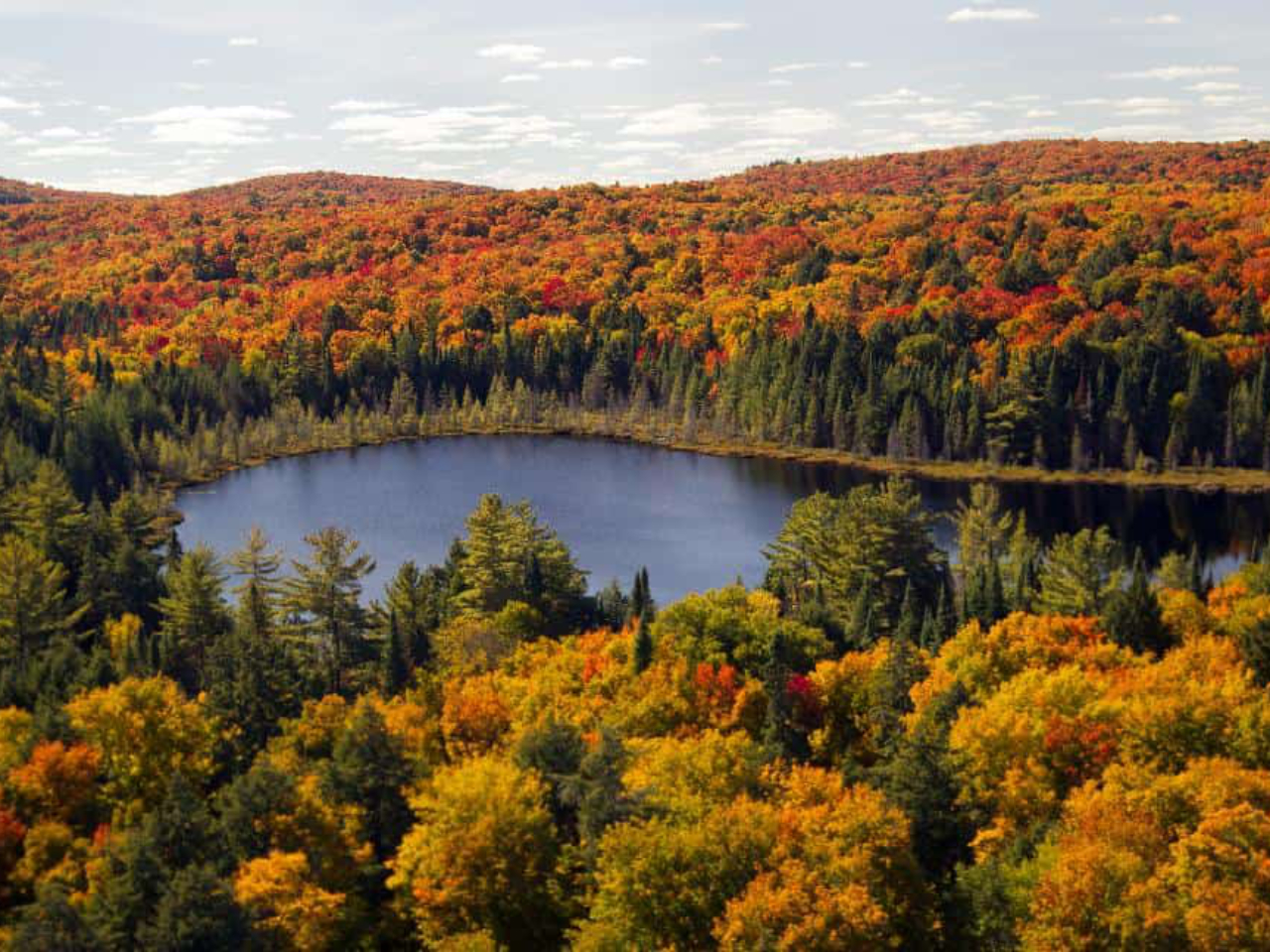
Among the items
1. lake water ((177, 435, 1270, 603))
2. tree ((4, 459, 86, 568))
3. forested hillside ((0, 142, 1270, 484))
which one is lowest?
lake water ((177, 435, 1270, 603))

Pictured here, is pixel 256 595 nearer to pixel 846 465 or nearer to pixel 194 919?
pixel 194 919

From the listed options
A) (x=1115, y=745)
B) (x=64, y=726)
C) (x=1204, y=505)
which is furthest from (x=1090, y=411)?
(x=64, y=726)

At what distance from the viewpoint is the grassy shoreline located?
436 feet

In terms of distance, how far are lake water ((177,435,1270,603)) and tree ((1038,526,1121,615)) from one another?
2511cm

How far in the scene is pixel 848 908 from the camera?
36.5 m

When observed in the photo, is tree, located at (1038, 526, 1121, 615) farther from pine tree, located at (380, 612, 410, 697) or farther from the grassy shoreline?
the grassy shoreline

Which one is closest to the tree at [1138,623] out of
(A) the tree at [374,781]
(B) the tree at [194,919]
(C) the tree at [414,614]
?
(C) the tree at [414,614]

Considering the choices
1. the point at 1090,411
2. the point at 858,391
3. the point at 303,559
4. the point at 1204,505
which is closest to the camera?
the point at 303,559

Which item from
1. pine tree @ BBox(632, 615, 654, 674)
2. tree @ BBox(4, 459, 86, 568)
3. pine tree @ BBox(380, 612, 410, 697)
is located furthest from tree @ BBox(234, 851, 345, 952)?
tree @ BBox(4, 459, 86, 568)

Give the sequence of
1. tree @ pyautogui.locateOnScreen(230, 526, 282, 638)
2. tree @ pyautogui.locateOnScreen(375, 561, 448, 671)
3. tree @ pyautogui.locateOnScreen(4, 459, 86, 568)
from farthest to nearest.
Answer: tree @ pyautogui.locateOnScreen(4, 459, 86, 568) < tree @ pyautogui.locateOnScreen(230, 526, 282, 638) < tree @ pyautogui.locateOnScreen(375, 561, 448, 671)

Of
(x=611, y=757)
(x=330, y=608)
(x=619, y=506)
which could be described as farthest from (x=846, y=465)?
(x=611, y=757)

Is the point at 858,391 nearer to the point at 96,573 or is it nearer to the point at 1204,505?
the point at 1204,505

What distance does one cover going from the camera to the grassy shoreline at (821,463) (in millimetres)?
132875

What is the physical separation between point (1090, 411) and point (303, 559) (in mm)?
85995
